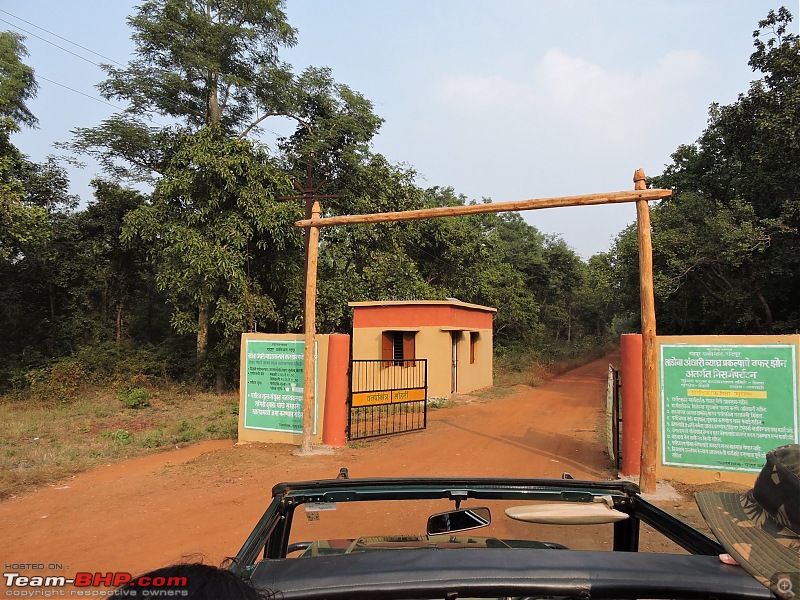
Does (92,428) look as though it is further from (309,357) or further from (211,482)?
(309,357)

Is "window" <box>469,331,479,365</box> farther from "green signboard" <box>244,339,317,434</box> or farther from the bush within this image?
"green signboard" <box>244,339,317,434</box>

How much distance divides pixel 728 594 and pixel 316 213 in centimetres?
856

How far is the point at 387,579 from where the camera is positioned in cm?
114

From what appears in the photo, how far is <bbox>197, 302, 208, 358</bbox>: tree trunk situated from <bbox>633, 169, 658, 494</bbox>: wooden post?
51.6 feet

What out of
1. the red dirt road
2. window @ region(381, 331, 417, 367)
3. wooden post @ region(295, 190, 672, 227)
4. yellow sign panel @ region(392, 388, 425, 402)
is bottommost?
the red dirt road

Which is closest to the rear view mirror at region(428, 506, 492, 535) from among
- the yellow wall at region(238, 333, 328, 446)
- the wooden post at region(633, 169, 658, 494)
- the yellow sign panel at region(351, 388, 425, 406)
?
the wooden post at region(633, 169, 658, 494)

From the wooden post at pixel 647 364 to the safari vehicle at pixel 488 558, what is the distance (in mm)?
4884

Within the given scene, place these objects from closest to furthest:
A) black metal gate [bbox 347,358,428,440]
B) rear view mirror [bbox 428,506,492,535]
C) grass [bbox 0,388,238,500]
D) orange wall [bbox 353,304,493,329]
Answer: rear view mirror [bbox 428,506,492,535] → grass [bbox 0,388,238,500] → black metal gate [bbox 347,358,428,440] → orange wall [bbox 353,304,493,329]

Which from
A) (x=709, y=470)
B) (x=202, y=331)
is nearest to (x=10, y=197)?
(x=202, y=331)

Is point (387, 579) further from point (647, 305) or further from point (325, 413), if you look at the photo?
point (325, 413)

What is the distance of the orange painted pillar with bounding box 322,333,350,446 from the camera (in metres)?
9.52

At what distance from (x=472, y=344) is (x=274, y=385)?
39.4 ft

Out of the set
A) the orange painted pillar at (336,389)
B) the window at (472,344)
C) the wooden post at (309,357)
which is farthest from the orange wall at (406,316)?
the wooden post at (309,357)

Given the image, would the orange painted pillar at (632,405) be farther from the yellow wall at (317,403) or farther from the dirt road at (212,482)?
the yellow wall at (317,403)
